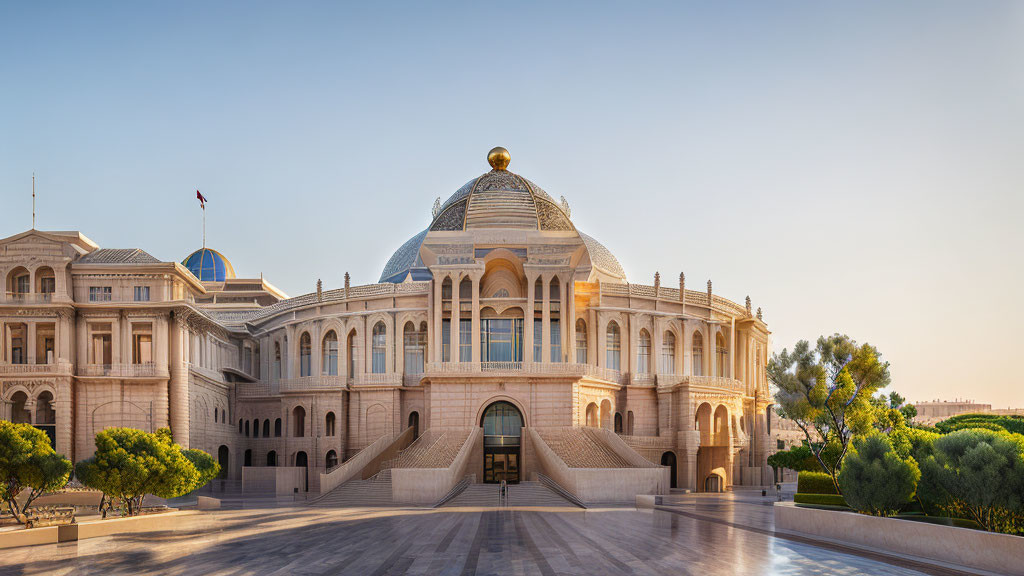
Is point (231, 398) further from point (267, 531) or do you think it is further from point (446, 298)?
point (267, 531)

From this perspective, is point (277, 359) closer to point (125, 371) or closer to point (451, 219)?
point (125, 371)

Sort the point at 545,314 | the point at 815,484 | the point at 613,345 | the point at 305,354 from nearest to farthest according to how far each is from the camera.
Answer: the point at 815,484 < the point at 545,314 < the point at 613,345 < the point at 305,354

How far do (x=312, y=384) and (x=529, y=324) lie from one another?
1933 cm

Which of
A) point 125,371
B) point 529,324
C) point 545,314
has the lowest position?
point 125,371

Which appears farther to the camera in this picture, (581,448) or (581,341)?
(581,341)

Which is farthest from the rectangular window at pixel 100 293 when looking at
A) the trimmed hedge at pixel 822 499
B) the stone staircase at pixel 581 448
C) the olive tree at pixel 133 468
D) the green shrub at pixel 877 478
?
the green shrub at pixel 877 478

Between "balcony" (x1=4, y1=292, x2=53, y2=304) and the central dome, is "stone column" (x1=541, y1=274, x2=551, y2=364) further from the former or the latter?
"balcony" (x1=4, y1=292, x2=53, y2=304)

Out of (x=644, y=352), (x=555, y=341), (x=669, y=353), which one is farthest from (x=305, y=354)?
(x=669, y=353)

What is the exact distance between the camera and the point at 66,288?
2185 inches

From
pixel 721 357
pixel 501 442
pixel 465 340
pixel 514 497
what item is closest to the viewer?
pixel 514 497

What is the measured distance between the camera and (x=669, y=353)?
224ft

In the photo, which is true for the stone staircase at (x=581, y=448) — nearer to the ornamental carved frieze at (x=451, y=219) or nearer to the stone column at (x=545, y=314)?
the stone column at (x=545, y=314)

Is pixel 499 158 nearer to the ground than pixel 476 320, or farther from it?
farther from it

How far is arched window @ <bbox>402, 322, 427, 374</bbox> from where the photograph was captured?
64875 mm
